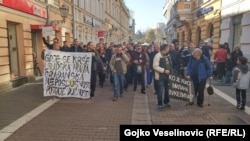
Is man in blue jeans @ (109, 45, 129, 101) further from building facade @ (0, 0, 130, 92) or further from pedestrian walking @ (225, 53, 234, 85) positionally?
pedestrian walking @ (225, 53, 234, 85)

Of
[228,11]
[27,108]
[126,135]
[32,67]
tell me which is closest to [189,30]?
[228,11]

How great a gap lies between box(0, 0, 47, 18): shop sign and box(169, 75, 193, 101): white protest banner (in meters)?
6.78

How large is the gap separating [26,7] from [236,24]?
34.7 ft

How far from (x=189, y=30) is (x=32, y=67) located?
56.5 feet

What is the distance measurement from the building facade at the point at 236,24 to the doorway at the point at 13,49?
10.3m

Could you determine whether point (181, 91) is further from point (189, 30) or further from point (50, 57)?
point (189, 30)

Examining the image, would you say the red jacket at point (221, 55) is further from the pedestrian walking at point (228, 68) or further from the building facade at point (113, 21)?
the building facade at point (113, 21)

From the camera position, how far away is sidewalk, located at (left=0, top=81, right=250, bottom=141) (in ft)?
16.8

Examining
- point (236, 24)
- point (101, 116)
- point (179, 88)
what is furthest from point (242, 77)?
point (236, 24)

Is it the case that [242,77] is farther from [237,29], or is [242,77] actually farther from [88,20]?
[88,20]

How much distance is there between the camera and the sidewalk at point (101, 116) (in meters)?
5.13

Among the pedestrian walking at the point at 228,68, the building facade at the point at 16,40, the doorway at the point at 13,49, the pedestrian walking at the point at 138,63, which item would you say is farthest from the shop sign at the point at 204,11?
the doorway at the point at 13,49

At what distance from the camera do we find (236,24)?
1383 cm

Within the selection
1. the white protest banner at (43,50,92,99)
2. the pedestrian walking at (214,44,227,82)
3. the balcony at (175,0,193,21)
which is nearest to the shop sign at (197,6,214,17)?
the balcony at (175,0,193,21)
